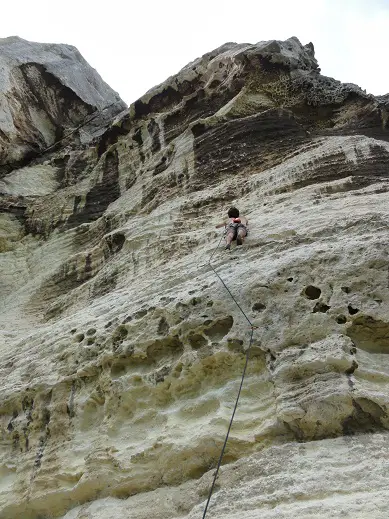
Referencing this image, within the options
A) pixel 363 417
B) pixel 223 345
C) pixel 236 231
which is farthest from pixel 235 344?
pixel 236 231

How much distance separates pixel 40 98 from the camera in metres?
22.6

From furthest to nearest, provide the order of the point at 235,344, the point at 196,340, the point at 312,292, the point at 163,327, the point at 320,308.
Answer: the point at 163,327 → the point at 196,340 → the point at 312,292 → the point at 235,344 → the point at 320,308

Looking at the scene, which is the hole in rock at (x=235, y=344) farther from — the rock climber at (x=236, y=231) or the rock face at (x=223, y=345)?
the rock climber at (x=236, y=231)

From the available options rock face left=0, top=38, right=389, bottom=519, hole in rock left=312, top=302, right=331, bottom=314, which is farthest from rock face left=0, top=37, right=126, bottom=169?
hole in rock left=312, top=302, right=331, bottom=314

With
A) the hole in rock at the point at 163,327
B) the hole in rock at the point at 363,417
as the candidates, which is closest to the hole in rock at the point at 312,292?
the hole in rock at the point at 363,417

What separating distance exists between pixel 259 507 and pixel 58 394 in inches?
141

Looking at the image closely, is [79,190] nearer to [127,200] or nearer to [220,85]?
[127,200]

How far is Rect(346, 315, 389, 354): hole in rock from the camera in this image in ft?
18.2

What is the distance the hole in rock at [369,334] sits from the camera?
219 inches

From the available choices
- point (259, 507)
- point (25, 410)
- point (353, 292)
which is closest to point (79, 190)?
point (25, 410)

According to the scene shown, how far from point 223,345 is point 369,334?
159 cm

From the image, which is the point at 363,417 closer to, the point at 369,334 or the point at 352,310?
the point at 369,334

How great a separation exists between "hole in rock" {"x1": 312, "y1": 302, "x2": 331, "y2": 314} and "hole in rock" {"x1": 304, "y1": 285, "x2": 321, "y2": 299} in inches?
6.4

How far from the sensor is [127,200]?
531 inches
